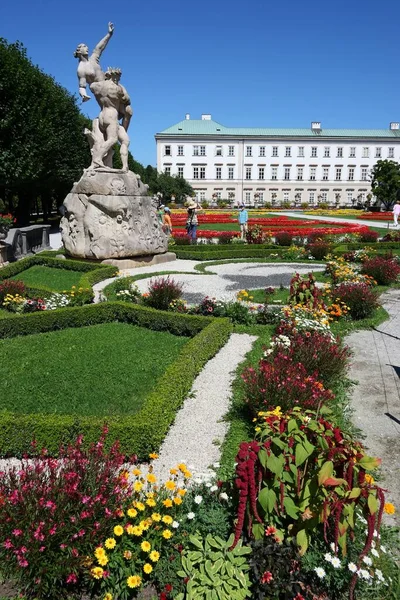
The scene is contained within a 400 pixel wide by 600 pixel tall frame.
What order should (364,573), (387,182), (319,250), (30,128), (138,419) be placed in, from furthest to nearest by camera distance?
(387,182)
(30,128)
(319,250)
(138,419)
(364,573)

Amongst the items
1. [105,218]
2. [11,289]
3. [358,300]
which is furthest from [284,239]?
[11,289]

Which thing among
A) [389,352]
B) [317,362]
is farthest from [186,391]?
[389,352]

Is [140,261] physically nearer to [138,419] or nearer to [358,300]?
[358,300]

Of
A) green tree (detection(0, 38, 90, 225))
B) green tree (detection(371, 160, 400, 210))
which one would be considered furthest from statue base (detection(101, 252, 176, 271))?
green tree (detection(371, 160, 400, 210))

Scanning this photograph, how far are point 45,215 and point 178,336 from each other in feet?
107

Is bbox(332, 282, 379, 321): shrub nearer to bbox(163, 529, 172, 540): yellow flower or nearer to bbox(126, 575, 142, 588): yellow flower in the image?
bbox(163, 529, 172, 540): yellow flower

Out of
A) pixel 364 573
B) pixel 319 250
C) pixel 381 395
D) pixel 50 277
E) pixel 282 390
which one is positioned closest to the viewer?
pixel 364 573

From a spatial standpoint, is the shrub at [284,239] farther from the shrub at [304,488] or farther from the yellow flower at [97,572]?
the yellow flower at [97,572]

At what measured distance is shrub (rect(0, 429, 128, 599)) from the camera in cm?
259

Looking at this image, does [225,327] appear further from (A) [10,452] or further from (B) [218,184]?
(B) [218,184]

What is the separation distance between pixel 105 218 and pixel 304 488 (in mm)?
11941

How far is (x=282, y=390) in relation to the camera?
4598 mm

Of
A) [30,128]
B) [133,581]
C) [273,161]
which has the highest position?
[273,161]

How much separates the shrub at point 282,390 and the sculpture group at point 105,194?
963cm
